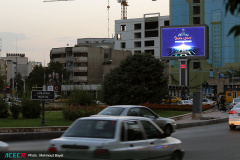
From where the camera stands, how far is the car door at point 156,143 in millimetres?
8984

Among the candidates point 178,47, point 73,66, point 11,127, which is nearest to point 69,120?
point 11,127

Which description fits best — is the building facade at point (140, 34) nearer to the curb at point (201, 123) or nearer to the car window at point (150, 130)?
the curb at point (201, 123)

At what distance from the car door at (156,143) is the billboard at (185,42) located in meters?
56.2

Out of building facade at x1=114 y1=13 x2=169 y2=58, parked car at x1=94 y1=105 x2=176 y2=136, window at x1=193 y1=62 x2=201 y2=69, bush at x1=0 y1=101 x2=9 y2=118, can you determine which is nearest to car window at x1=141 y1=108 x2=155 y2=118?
parked car at x1=94 y1=105 x2=176 y2=136

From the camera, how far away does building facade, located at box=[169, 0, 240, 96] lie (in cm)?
9638

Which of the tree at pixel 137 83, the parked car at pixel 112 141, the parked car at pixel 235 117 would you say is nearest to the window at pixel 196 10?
the tree at pixel 137 83

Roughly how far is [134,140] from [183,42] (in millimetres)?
58568

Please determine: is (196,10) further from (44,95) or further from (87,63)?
(44,95)

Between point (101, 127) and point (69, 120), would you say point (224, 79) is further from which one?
point (101, 127)

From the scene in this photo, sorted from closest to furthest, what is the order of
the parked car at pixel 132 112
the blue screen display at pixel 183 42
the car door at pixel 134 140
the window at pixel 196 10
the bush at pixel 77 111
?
the car door at pixel 134 140, the parked car at pixel 132 112, the bush at pixel 77 111, the blue screen display at pixel 183 42, the window at pixel 196 10

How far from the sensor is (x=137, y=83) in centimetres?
4194

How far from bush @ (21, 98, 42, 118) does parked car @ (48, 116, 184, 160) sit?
739 inches

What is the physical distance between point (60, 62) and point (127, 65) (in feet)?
246

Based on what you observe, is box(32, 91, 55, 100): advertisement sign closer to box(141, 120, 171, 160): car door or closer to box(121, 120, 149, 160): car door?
box(141, 120, 171, 160): car door
